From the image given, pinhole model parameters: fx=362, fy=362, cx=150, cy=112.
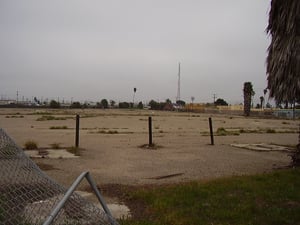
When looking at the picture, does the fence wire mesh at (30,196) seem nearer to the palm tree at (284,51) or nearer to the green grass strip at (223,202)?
the green grass strip at (223,202)

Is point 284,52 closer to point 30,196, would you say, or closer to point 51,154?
point 30,196

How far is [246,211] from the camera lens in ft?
19.7

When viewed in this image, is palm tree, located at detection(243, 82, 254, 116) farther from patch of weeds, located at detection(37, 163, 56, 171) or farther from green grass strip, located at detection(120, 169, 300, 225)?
green grass strip, located at detection(120, 169, 300, 225)

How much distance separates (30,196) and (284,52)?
7.54m

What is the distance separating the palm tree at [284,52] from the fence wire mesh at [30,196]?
681 centimetres

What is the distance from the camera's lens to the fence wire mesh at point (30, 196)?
4070 mm

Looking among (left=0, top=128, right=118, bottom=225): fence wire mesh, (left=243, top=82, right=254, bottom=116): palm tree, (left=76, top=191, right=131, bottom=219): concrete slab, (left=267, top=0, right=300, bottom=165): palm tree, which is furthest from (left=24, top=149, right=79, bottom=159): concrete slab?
(left=243, top=82, right=254, bottom=116): palm tree

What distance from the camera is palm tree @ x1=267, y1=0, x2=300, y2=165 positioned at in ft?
29.6

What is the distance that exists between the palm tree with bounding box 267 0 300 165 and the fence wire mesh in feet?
22.3

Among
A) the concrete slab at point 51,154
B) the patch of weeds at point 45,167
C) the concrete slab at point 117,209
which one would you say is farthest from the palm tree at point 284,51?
the concrete slab at point 51,154

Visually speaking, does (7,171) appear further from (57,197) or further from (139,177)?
(139,177)

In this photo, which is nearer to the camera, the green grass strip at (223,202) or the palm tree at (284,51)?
the green grass strip at (223,202)

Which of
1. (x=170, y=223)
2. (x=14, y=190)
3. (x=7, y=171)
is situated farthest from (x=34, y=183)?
(x=170, y=223)

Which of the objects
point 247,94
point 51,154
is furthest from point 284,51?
point 247,94
